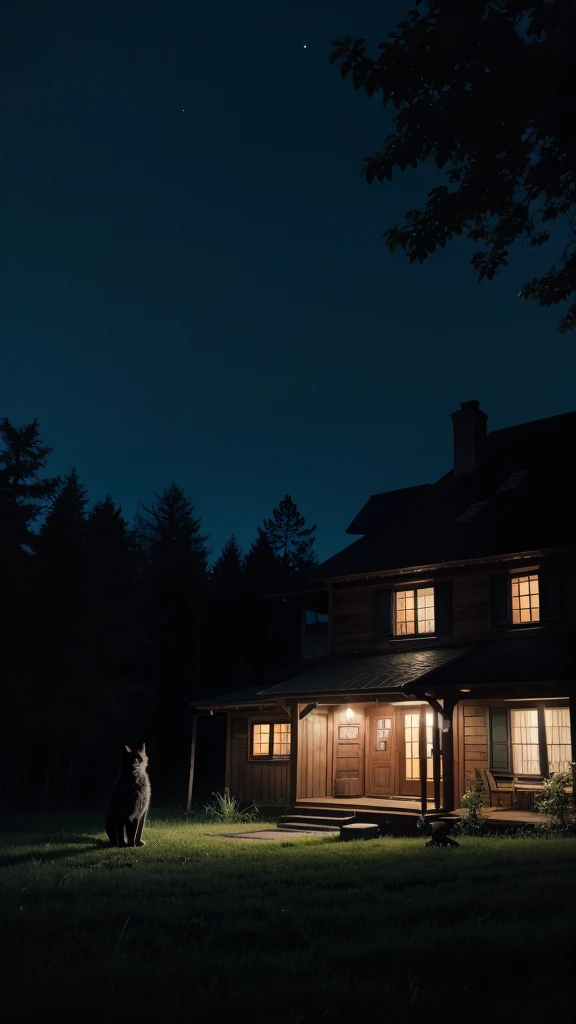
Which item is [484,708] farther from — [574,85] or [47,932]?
[47,932]

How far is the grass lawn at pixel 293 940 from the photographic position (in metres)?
5.39

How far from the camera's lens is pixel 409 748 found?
2225cm

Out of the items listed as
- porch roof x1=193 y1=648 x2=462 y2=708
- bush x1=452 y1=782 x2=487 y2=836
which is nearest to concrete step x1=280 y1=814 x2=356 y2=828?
porch roof x1=193 y1=648 x2=462 y2=708

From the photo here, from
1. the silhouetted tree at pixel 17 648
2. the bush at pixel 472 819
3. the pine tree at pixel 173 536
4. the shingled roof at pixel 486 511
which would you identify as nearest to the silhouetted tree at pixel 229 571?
the pine tree at pixel 173 536

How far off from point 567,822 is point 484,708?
516 cm

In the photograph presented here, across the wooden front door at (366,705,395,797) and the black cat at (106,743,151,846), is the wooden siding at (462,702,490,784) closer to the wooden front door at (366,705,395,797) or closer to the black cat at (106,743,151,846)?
the wooden front door at (366,705,395,797)

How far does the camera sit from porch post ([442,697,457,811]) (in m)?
19.0

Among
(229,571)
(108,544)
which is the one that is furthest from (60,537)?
(229,571)

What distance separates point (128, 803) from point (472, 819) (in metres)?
6.36

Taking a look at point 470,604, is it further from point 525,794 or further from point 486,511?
point 525,794

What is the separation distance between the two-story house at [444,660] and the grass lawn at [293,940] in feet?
23.6

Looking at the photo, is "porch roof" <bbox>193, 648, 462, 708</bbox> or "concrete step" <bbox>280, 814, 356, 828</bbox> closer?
"porch roof" <bbox>193, 648, 462, 708</bbox>

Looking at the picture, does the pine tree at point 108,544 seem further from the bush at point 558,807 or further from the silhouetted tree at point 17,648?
the bush at point 558,807

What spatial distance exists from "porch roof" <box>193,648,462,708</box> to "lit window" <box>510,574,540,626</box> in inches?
62.3
